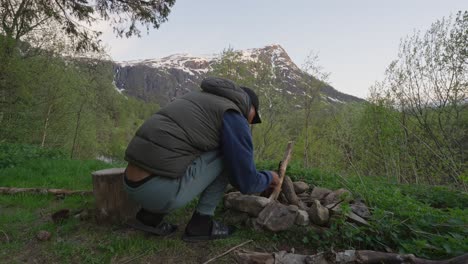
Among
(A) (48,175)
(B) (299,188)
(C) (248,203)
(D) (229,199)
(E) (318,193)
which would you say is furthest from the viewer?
(A) (48,175)

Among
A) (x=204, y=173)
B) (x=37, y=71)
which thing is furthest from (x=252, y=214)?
(x=37, y=71)

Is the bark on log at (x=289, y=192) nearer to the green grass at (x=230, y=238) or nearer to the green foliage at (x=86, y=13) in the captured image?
the green grass at (x=230, y=238)

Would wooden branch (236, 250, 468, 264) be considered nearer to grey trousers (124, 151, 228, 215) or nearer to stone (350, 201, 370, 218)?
grey trousers (124, 151, 228, 215)

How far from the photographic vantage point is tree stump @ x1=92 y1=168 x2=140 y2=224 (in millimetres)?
3148

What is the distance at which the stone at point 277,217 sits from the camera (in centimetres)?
283

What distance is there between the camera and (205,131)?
2.54 metres

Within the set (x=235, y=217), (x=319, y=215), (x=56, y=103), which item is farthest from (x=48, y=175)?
(x=56, y=103)

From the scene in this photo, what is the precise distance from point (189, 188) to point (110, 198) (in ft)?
3.54

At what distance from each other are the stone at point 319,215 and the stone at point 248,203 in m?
0.45

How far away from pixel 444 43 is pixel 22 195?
12736mm

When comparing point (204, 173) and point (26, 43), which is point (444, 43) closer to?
point (204, 173)

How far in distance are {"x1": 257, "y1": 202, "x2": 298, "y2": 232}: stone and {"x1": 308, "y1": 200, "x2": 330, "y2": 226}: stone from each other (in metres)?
0.17

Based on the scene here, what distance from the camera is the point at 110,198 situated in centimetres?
315

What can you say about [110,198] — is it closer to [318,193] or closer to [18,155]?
[318,193]
